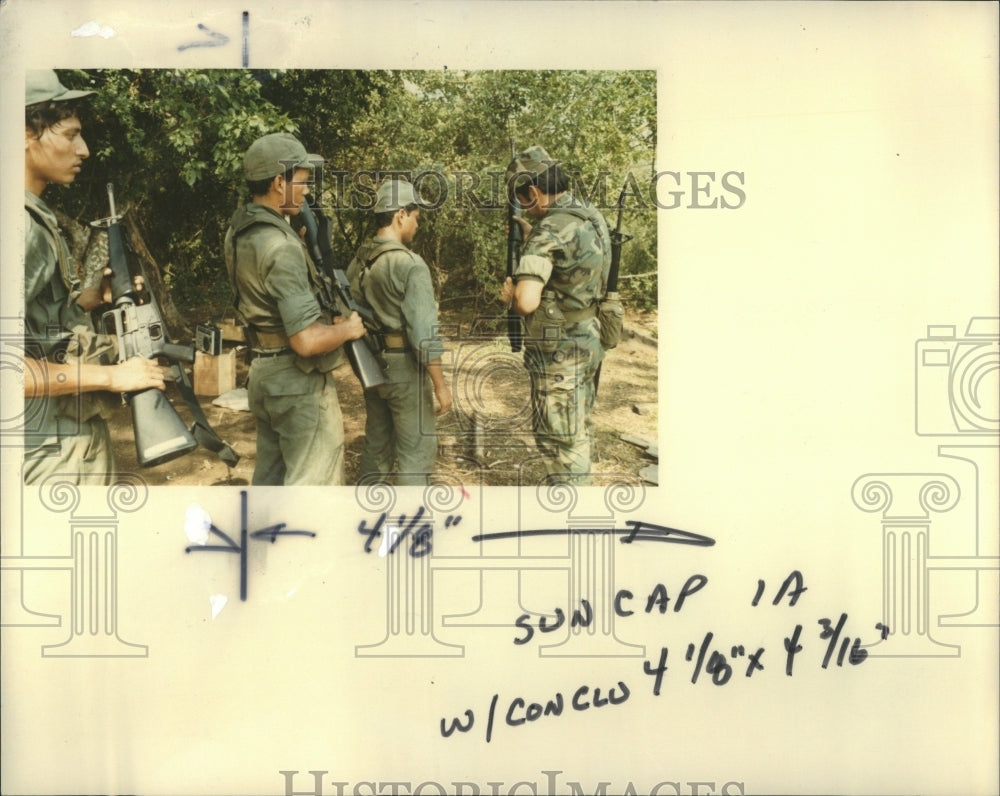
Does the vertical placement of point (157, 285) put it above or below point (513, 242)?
below

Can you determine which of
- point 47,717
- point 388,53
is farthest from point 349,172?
point 47,717

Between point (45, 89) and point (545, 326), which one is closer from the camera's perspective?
point (45, 89)

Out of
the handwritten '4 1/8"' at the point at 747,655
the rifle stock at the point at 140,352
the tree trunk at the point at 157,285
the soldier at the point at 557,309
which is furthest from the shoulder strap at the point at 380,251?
the handwritten '4 1/8"' at the point at 747,655

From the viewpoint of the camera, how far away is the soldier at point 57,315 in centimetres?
496

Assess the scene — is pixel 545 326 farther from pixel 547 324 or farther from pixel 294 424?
pixel 294 424

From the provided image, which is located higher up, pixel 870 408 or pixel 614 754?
pixel 870 408

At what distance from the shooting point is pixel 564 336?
506cm

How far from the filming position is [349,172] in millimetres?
5012

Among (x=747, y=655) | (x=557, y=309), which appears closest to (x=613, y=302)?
(x=557, y=309)

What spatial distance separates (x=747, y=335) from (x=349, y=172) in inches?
74.7

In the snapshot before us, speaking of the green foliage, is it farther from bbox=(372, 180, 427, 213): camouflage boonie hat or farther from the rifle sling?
the rifle sling

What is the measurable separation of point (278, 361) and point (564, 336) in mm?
1267

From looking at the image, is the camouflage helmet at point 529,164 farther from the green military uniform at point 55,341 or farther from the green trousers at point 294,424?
the green military uniform at point 55,341

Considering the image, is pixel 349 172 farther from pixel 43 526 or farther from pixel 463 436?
pixel 43 526
